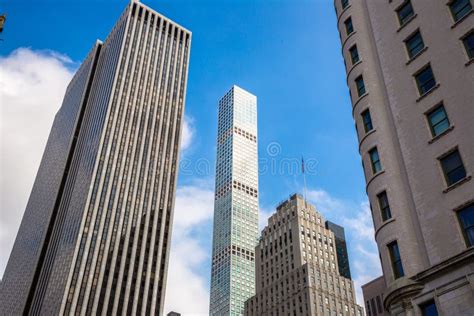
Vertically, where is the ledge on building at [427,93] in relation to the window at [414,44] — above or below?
below

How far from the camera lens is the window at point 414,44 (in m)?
44.3

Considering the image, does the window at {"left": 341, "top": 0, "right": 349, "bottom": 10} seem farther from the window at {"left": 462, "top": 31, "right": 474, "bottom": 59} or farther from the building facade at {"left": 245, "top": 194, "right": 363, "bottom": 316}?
the building facade at {"left": 245, "top": 194, "right": 363, "bottom": 316}

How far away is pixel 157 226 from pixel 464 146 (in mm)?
136424

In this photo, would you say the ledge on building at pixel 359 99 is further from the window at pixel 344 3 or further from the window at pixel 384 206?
the window at pixel 344 3

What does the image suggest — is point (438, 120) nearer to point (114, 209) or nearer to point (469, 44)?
point (469, 44)

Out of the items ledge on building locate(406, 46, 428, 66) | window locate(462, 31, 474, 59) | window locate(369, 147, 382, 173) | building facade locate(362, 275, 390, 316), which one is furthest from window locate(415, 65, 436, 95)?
building facade locate(362, 275, 390, 316)

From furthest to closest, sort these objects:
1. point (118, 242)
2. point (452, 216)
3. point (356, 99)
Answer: point (118, 242)
point (356, 99)
point (452, 216)

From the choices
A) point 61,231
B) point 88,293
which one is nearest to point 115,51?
point 61,231

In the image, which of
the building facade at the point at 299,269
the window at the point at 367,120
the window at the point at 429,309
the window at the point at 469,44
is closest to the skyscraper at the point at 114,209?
the building facade at the point at 299,269

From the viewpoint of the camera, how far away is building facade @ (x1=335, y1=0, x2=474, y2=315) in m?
34.6

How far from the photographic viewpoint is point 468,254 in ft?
107

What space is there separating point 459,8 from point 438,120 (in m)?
10.00

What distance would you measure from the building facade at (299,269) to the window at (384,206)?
400 ft

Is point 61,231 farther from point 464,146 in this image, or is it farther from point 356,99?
point 464,146
